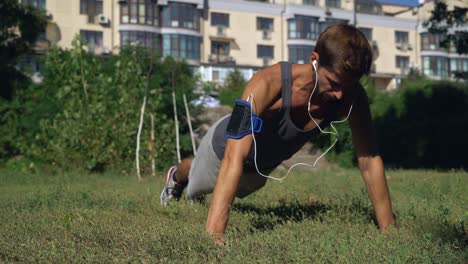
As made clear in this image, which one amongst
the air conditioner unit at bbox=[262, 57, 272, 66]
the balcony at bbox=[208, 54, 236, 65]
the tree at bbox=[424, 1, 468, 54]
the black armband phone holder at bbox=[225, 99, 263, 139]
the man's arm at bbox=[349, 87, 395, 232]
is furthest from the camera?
the air conditioner unit at bbox=[262, 57, 272, 66]

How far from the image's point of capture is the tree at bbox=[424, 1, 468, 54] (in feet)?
63.3

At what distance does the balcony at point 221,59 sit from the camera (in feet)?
202

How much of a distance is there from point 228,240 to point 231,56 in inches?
2339

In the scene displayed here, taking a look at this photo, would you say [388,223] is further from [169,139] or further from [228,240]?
[169,139]

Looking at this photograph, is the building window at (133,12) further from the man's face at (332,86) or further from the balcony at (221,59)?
the man's face at (332,86)

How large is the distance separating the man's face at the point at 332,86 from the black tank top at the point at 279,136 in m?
0.21

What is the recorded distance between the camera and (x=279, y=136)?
15.0 feet

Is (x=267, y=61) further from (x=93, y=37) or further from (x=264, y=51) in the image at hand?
(x=93, y=37)

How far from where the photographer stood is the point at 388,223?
4598 millimetres

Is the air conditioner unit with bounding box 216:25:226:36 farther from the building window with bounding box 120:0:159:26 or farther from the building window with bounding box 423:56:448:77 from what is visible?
the building window with bounding box 423:56:448:77

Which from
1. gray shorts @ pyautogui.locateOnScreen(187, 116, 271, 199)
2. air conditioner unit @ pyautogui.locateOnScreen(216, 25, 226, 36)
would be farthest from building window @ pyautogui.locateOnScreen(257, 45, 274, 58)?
gray shorts @ pyautogui.locateOnScreen(187, 116, 271, 199)

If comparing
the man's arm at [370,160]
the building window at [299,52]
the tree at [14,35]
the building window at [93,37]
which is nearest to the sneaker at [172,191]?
the man's arm at [370,160]

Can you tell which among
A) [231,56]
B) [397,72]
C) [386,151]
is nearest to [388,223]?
[386,151]

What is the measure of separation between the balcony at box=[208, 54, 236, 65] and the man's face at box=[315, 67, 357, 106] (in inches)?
2260
